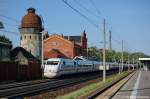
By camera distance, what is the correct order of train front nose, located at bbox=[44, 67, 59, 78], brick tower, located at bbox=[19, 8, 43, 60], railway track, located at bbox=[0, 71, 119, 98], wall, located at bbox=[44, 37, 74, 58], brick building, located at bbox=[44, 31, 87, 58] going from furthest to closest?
wall, located at bbox=[44, 37, 74, 58], brick building, located at bbox=[44, 31, 87, 58], brick tower, located at bbox=[19, 8, 43, 60], train front nose, located at bbox=[44, 67, 59, 78], railway track, located at bbox=[0, 71, 119, 98]

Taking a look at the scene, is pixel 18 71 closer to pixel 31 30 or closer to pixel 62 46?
pixel 31 30

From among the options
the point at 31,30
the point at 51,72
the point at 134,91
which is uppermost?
the point at 31,30

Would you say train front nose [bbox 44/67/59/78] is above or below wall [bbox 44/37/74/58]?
below

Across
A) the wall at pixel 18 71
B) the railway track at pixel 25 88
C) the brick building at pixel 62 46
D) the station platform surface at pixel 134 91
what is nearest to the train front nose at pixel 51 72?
the wall at pixel 18 71

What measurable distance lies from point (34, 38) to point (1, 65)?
48.7 meters

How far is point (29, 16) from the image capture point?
94.8m

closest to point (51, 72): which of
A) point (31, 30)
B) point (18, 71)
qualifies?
point (18, 71)

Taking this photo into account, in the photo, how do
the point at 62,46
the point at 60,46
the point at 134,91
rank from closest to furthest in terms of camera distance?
the point at 134,91 < the point at 62,46 < the point at 60,46

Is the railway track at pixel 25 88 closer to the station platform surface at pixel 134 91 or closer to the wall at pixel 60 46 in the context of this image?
the station platform surface at pixel 134 91

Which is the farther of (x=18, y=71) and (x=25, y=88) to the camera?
(x=18, y=71)

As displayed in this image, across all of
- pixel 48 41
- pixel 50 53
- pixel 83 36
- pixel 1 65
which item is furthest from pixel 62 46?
pixel 1 65

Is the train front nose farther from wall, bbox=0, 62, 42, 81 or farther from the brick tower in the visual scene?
the brick tower

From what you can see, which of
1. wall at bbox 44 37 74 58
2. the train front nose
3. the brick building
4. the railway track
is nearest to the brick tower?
the brick building

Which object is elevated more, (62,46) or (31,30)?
(31,30)
